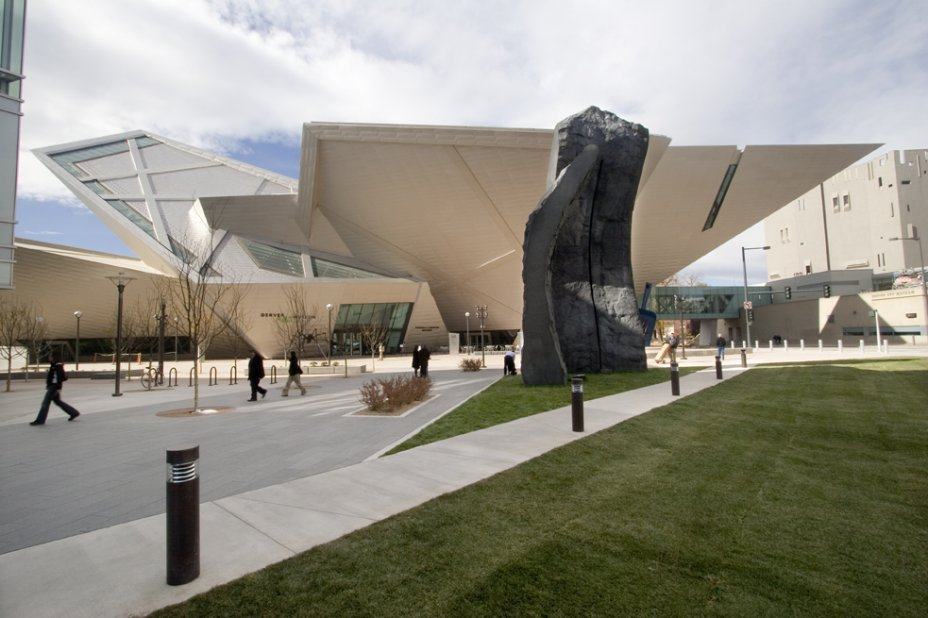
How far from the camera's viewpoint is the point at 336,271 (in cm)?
3619

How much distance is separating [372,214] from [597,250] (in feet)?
70.1

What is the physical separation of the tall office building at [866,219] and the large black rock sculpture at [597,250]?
186ft

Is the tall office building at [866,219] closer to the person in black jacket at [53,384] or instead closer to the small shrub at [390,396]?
the small shrub at [390,396]

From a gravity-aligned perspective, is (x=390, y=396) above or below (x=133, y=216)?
below

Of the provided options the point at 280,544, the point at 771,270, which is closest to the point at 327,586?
the point at 280,544

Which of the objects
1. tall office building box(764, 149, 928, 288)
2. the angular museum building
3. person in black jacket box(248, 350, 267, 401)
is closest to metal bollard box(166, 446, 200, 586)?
person in black jacket box(248, 350, 267, 401)

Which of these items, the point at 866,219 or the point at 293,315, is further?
the point at 866,219

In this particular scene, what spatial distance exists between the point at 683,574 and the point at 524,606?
114cm

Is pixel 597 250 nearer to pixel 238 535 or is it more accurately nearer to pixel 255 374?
pixel 255 374

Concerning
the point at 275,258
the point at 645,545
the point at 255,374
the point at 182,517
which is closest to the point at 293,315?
the point at 275,258

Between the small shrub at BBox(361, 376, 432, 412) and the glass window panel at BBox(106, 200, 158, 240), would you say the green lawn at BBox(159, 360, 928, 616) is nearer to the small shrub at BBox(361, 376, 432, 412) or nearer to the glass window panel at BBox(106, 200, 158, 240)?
the small shrub at BBox(361, 376, 432, 412)

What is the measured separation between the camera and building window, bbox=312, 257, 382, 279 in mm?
35441

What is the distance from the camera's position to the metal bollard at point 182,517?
10.2 feet

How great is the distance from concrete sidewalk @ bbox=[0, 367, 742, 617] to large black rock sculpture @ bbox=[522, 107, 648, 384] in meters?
10.6
